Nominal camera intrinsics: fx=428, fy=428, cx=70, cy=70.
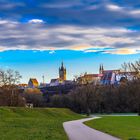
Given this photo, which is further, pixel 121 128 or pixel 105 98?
pixel 105 98

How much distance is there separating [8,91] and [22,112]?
2303cm

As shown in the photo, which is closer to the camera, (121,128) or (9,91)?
(121,128)

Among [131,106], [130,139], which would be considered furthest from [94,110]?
[130,139]

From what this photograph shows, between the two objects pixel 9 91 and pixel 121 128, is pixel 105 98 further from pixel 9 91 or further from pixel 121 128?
pixel 121 128

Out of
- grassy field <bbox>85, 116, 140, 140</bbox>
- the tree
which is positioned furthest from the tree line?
grassy field <bbox>85, 116, 140, 140</bbox>

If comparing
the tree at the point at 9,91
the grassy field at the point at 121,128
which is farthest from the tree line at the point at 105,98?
the grassy field at the point at 121,128

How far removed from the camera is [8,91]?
92188mm

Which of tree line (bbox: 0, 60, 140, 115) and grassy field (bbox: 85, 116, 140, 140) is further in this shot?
tree line (bbox: 0, 60, 140, 115)

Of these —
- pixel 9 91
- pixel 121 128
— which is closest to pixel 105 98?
pixel 9 91

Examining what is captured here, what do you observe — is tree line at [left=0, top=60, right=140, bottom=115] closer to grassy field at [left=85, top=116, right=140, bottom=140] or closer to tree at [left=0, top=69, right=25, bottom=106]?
tree at [left=0, top=69, right=25, bottom=106]

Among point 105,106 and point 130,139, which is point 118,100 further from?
point 130,139

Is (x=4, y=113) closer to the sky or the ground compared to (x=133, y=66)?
closer to the ground

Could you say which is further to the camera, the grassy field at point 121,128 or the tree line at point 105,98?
the tree line at point 105,98

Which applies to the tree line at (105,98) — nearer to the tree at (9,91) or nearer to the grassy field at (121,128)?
the tree at (9,91)
